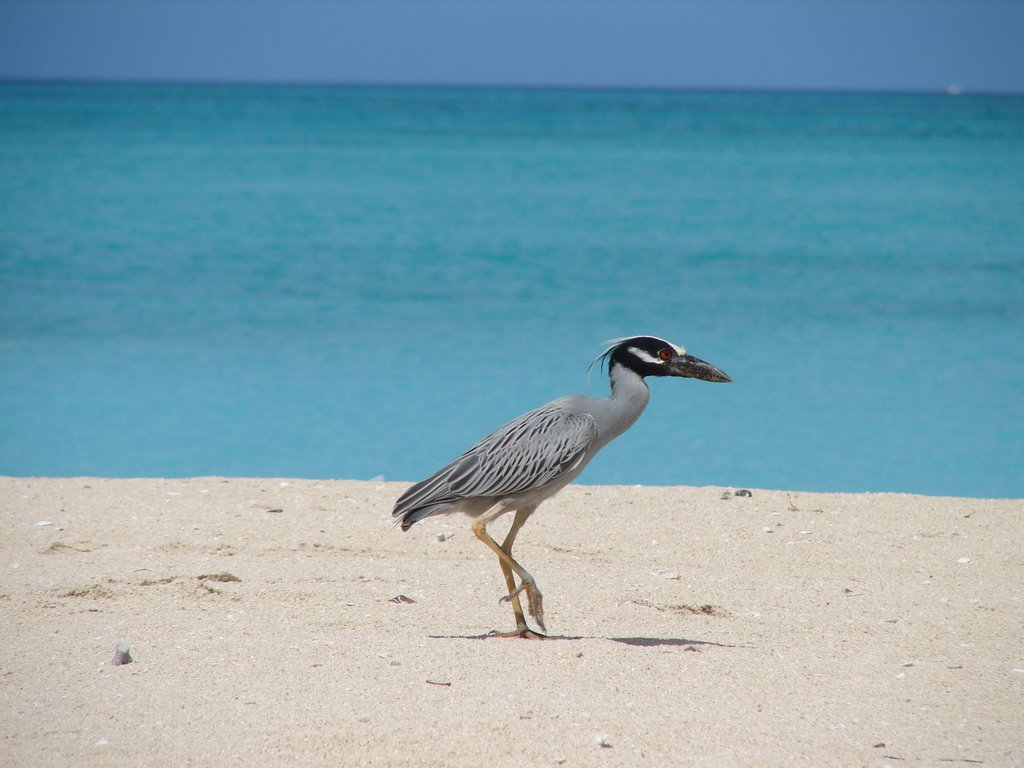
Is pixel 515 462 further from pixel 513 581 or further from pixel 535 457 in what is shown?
pixel 513 581

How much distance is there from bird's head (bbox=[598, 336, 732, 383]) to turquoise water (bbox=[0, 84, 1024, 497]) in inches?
18.8

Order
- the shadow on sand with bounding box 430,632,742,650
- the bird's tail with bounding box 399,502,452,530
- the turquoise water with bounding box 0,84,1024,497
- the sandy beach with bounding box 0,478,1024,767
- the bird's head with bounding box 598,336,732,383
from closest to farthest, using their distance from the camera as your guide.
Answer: the sandy beach with bounding box 0,478,1024,767
the shadow on sand with bounding box 430,632,742,650
the bird's tail with bounding box 399,502,452,530
the bird's head with bounding box 598,336,732,383
the turquoise water with bounding box 0,84,1024,497

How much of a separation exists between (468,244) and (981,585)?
23935 mm

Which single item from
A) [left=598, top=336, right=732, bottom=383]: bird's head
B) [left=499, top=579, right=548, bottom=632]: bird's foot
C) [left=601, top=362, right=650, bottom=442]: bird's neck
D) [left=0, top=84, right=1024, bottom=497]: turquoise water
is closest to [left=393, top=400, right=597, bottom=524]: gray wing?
[left=601, top=362, right=650, bottom=442]: bird's neck

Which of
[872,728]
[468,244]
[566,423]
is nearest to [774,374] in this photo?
[566,423]

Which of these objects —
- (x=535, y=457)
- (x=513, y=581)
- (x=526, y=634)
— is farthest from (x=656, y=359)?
(x=526, y=634)

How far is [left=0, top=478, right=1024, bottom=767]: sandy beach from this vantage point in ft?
16.5

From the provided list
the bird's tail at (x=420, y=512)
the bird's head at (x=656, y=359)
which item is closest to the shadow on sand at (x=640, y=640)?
the bird's tail at (x=420, y=512)

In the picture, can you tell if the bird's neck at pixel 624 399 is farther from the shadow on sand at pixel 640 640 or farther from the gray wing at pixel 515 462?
the shadow on sand at pixel 640 640

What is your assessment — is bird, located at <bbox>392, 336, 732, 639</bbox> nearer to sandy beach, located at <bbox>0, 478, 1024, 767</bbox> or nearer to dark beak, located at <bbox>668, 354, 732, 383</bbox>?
dark beak, located at <bbox>668, 354, 732, 383</bbox>

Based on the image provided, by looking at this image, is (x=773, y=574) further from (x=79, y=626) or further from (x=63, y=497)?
(x=63, y=497)

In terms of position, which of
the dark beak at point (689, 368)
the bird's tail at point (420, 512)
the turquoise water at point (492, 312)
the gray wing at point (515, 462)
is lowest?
the turquoise water at point (492, 312)

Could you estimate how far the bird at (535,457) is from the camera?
21.1 feet

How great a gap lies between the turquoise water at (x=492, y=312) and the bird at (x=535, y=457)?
1.55ft
